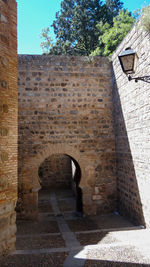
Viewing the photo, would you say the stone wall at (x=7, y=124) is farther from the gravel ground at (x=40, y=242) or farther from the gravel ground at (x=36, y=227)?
the gravel ground at (x=36, y=227)

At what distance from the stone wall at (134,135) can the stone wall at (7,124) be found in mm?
3088

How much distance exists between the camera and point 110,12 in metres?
17.7

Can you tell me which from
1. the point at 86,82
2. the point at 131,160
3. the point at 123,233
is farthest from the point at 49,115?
the point at 123,233

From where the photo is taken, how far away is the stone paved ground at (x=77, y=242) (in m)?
3.71

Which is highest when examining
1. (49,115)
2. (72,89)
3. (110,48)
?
(110,48)

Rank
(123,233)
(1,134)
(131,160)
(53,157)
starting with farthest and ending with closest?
(53,157) < (131,160) < (123,233) < (1,134)

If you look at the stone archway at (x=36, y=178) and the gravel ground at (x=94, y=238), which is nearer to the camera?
the gravel ground at (x=94, y=238)

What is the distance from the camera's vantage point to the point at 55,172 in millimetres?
14062

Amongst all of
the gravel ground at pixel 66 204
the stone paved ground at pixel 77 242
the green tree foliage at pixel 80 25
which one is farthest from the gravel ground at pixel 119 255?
the green tree foliage at pixel 80 25

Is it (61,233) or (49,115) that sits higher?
(49,115)

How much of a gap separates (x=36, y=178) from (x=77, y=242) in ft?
9.13

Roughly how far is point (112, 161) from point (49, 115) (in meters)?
2.71

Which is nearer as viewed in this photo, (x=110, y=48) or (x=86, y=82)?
(x=86, y=82)

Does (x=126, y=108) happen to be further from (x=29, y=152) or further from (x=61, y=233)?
(x=61, y=233)
